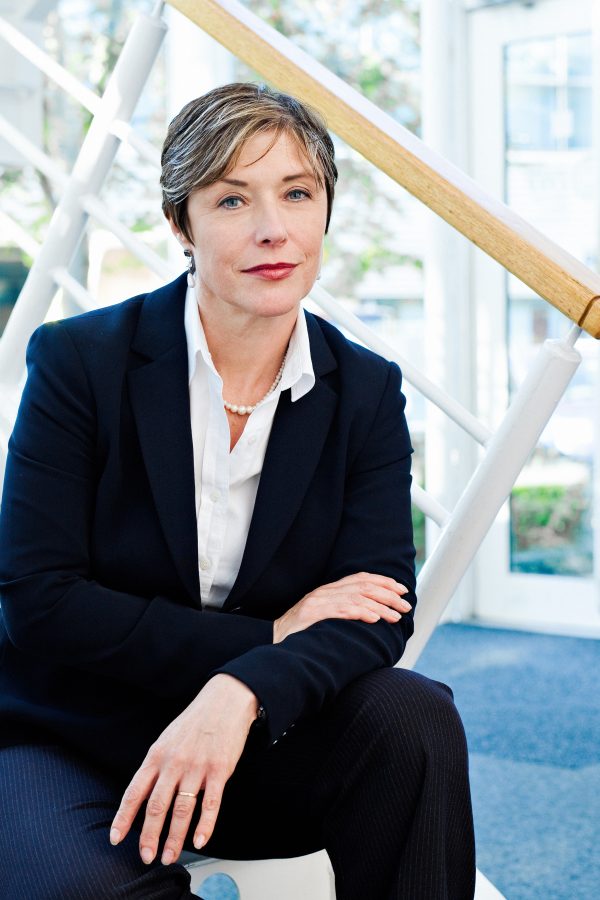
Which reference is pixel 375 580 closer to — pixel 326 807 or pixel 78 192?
pixel 326 807

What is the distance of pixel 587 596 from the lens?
3.87 meters

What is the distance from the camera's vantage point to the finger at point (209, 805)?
3.63 ft

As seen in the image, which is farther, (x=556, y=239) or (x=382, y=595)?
(x=556, y=239)

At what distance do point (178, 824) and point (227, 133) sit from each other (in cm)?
75

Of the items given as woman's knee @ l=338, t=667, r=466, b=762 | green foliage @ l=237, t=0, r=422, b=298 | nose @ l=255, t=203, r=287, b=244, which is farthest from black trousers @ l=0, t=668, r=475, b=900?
green foliage @ l=237, t=0, r=422, b=298

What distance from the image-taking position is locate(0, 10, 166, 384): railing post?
1.80 metres

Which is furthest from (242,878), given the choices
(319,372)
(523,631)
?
(523,631)

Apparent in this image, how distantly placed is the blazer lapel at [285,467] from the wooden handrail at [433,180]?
0.82ft

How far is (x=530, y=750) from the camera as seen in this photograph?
8.79 ft

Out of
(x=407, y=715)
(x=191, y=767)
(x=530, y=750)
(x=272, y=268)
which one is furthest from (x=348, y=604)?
(x=530, y=750)

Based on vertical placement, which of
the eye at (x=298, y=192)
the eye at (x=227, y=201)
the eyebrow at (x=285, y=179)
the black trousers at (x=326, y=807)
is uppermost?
the eyebrow at (x=285, y=179)

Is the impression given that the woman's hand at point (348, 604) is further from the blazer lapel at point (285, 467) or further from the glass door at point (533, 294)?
the glass door at point (533, 294)

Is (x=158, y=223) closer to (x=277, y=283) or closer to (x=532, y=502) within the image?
(x=532, y=502)

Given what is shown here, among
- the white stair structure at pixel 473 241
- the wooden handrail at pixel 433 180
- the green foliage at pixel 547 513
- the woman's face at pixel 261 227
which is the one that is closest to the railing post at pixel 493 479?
the white stair structure at pixel 473 241
